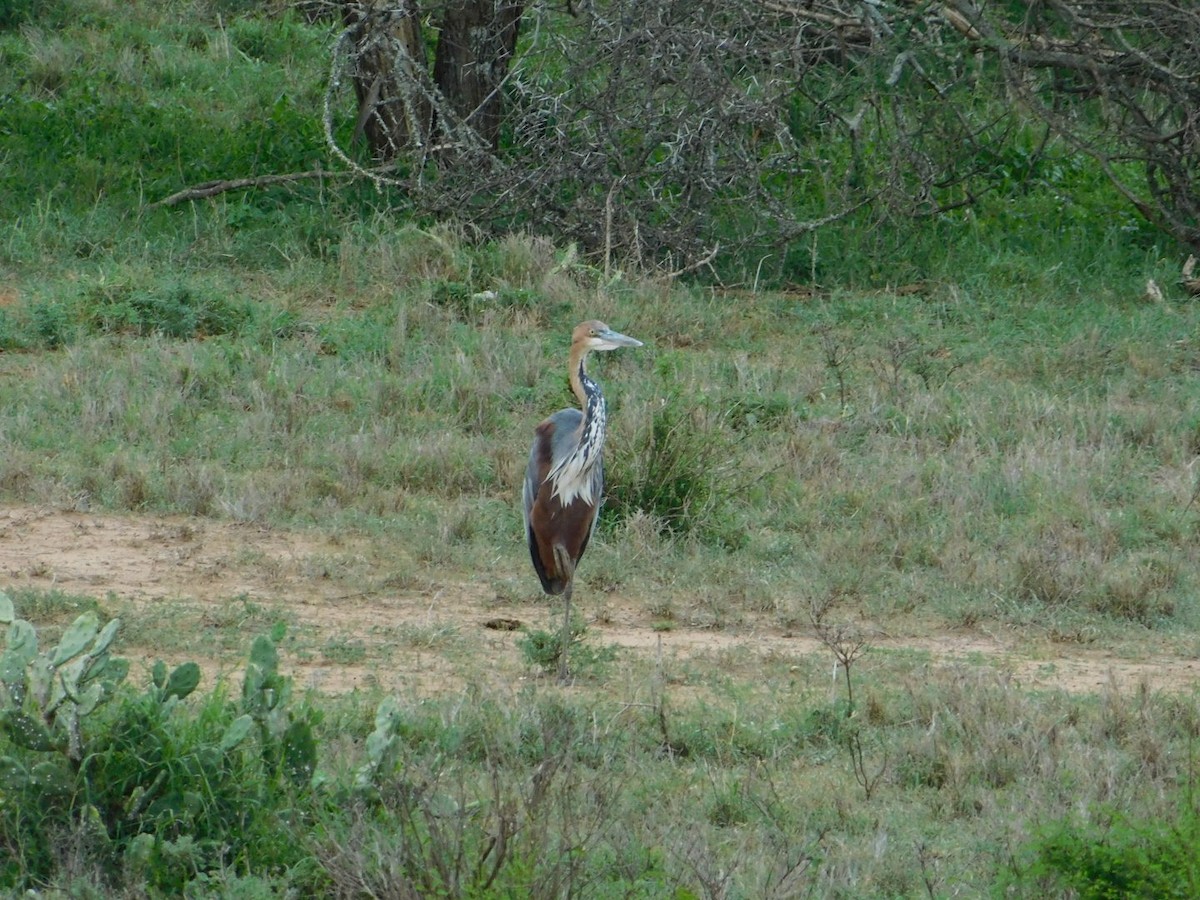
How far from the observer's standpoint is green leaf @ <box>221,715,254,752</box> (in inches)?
156

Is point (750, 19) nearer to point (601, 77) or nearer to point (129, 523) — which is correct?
point (601, 77)

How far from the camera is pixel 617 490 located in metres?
7.54

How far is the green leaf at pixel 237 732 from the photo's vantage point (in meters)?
3.97

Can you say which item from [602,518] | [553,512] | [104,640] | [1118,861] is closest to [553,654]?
[553,512]

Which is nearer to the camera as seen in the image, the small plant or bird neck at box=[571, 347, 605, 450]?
the small plant

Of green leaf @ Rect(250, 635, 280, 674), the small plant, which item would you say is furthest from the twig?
green leaf @ Rect(250, 635, 280, 674)

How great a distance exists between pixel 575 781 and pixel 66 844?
130cm

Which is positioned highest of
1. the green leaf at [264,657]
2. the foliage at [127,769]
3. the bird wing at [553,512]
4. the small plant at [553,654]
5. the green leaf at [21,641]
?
the green leaf at [21,641]

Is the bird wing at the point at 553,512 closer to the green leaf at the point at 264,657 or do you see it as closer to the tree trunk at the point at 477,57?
the green leaf at the point at 264,657

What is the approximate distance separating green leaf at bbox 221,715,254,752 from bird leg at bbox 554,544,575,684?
1.80m

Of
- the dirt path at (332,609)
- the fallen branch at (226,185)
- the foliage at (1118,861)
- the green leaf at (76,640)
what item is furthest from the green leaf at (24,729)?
the fallen branch at (226,185)

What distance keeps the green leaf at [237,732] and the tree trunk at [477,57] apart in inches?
330

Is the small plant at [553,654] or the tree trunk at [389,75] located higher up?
the tree trunk at [389,75]

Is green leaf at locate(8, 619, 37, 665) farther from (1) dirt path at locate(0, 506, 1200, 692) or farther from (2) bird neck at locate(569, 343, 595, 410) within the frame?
(2) bird neck at locate(569, 343, 595, 410)
